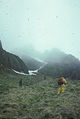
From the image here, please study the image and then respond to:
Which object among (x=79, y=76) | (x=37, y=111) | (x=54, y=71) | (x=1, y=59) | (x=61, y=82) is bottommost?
(x=54, y=71)

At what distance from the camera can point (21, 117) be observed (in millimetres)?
9648

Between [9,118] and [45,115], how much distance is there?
2.48m

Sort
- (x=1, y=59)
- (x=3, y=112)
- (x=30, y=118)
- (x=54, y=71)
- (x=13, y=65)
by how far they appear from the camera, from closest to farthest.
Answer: (x=30, y=118) → (x=3, y=112) → (x=1, y=59) → (x=13, y=65) → (x=54, y=71)

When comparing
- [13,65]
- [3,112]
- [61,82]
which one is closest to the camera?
[3,112]

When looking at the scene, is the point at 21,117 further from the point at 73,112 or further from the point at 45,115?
the point at 73,112

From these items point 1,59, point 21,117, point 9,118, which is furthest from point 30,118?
point 1,59

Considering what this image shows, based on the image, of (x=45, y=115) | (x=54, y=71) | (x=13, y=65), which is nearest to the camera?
(x=45, y=115)

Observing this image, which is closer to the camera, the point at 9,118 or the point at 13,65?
the point at 9,118

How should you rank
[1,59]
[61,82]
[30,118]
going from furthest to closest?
[1,59]
[61,82]
[30,118]

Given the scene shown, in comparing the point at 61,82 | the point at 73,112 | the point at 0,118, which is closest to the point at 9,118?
the point at 0,118

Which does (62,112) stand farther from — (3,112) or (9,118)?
(3,112)

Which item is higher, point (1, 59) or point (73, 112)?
point (73, 112)

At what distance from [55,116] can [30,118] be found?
1.71 m

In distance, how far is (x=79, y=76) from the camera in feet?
337
